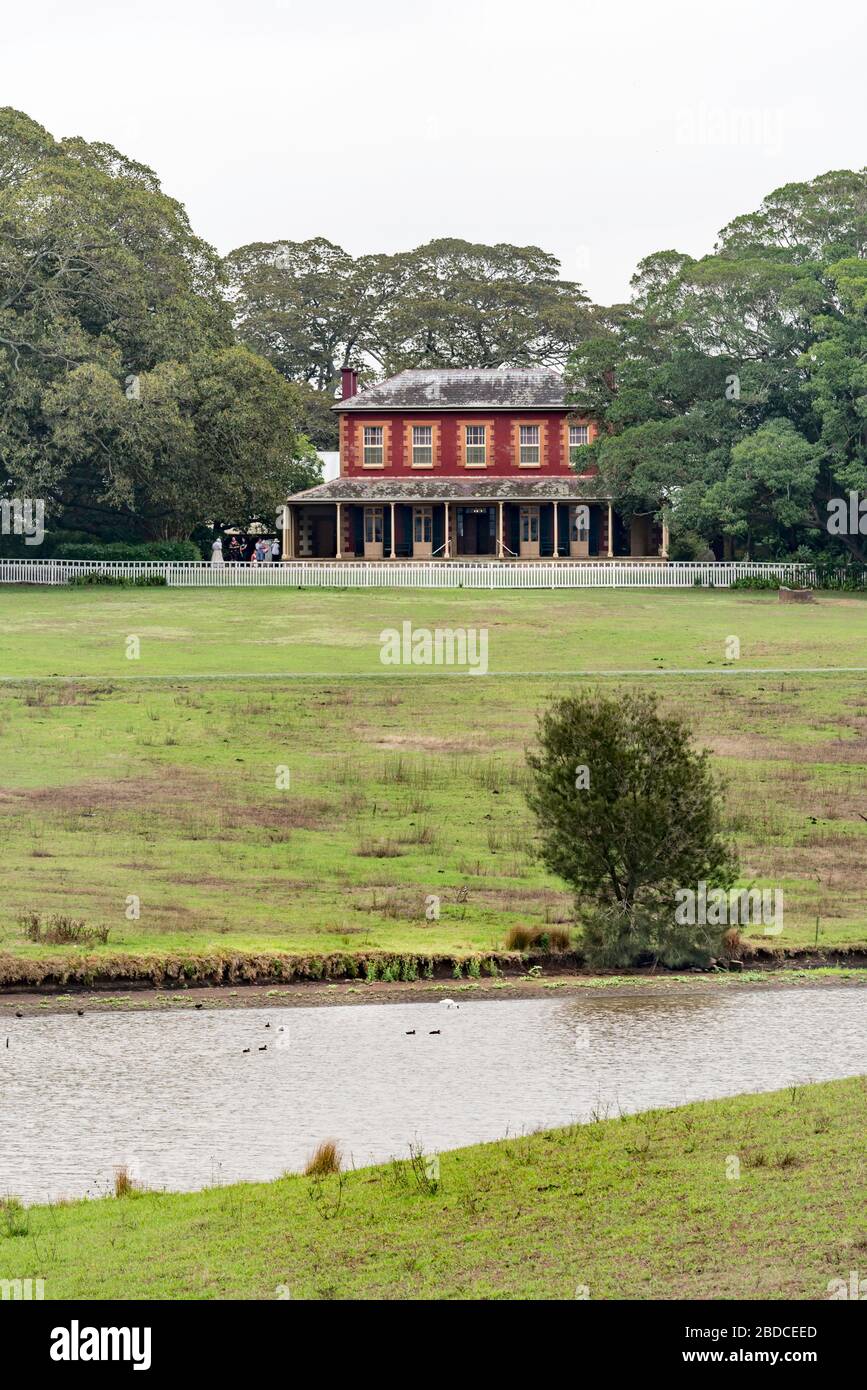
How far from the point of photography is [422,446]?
79438 mm

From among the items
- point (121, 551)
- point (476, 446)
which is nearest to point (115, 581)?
point (121, 551)

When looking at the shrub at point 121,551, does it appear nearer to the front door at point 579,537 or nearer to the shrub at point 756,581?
the front door at point 579,537

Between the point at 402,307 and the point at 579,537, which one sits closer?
the point at 579,537

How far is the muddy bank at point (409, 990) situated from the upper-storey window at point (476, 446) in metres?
57.0

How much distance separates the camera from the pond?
15359 millimetres

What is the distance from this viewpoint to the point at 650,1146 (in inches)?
550

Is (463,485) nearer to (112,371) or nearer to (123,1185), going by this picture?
(112,371)

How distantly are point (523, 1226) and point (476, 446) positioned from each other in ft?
223

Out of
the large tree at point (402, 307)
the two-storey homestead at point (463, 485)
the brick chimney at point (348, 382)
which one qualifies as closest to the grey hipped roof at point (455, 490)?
the two-storey homestead at point (463, 485)

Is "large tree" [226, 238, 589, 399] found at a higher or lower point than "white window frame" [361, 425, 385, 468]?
higher

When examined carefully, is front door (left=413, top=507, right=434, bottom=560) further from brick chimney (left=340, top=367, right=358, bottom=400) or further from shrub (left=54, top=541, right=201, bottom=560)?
brick chimney (left=340, top=367, right=358, bottom=400)

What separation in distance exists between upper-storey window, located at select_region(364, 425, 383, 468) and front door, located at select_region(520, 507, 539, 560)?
6.95 metres

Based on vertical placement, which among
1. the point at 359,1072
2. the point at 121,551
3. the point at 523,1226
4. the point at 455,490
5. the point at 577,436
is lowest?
the point at 359,1072

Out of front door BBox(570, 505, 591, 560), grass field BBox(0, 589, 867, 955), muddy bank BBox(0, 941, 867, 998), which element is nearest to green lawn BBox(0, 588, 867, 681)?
grass field BBox(0, 589, 867, 955)
